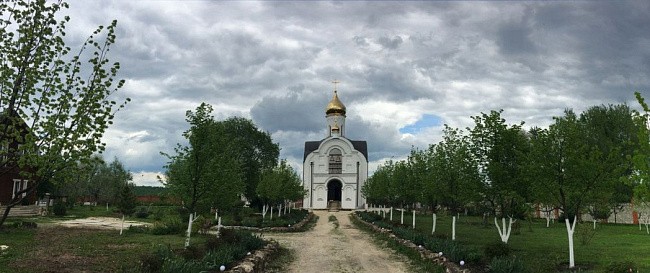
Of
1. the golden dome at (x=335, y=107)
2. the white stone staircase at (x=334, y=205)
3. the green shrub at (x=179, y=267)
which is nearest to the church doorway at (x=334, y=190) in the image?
the white stone staircase at (x=334, y=205)

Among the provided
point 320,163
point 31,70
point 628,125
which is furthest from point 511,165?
point 320,163

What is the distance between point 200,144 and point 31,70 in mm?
10399

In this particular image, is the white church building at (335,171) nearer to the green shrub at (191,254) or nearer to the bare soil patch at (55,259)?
the bare soil patch at (55,259)

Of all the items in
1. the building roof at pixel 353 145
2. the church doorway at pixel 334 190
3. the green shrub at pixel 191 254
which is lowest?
the green shrub at pixel 191 254

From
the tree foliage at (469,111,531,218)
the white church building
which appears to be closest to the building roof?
the white church building

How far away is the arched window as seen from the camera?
68.8 m

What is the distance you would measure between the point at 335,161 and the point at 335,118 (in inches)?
312

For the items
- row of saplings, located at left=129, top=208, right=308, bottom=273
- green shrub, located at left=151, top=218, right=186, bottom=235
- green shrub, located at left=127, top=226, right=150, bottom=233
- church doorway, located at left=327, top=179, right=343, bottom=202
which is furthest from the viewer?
church doorway, located at left=327, top=179, right=343, bottom=202

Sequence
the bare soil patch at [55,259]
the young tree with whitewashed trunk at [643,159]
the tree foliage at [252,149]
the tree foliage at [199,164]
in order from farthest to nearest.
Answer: the tree foliage at [252,149] → the tree foliage at [199,164] → the bare soil patch at [55,259] → the young tree with whitewashed trunk at [643,159]

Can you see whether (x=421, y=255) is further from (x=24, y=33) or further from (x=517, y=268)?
(x=24, y=33)

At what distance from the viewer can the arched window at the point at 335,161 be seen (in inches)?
2707

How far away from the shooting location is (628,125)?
129 ft

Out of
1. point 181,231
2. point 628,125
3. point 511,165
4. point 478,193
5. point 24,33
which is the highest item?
point 628,125

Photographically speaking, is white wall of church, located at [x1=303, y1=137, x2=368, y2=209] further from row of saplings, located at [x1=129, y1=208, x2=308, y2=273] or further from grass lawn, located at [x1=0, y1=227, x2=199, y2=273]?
grass lawn, located at [x1=0, y1=227, x2=199, y2=273]
